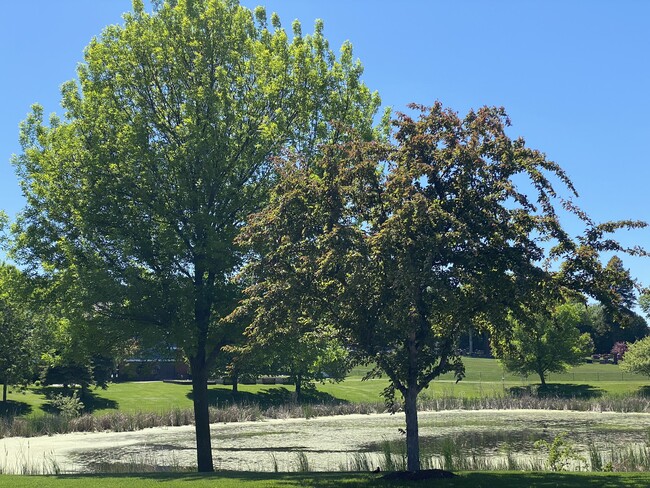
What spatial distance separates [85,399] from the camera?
182ft

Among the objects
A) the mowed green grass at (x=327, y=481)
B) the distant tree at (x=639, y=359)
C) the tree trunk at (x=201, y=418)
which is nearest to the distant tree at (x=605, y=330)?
the distant tree at (x=639, y=359)

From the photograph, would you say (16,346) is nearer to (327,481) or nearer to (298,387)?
(298,387)

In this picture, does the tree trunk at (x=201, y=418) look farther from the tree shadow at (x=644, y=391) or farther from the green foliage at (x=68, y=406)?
the tree shadow at (x=644, y=391)

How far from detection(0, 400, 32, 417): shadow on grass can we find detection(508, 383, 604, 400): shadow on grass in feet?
151

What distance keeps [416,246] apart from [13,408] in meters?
44.2

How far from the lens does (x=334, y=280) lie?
716 inches

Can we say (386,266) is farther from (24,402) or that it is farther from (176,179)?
(24,402)

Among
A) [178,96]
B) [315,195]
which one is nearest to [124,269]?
[178,96]

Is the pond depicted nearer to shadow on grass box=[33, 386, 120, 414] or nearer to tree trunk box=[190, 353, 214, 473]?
tree trunk box=[190, 353, 214, 473]

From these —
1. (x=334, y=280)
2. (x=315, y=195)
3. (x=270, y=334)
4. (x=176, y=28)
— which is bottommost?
(x=270, y=334)

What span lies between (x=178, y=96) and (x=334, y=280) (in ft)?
40.6

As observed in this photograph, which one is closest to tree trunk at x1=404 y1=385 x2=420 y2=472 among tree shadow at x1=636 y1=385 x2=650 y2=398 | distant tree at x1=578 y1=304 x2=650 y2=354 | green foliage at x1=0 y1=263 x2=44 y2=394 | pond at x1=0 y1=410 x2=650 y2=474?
pond at x1=0 y1=410 x2=650 y2=474

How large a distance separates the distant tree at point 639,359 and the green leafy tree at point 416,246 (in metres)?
56.4

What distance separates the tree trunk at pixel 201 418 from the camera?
26.2m
